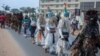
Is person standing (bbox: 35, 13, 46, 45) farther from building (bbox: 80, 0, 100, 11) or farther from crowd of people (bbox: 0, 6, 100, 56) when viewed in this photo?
building (bbox: 80, 0, 100, 11)

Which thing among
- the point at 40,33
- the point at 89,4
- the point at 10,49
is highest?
the point at 40,33

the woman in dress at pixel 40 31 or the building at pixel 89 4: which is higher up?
the woman in dress at pixel 40 31

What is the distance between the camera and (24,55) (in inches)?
540

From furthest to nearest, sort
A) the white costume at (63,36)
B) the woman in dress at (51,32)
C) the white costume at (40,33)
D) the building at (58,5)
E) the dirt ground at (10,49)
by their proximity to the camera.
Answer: the building at (58,5), the white costume at (40,33), the woman in dress at (51,32), the dirt ground at (10,49), the white costume at (63,36)

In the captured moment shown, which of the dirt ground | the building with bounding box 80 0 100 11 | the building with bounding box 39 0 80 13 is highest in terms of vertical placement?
the dirt ground

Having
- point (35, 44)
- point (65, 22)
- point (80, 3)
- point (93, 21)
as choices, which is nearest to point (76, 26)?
point (35, 44)

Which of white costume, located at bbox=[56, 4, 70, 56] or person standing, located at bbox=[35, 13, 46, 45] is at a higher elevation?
white costume, located at bbox=[56, 4, 70, 56]

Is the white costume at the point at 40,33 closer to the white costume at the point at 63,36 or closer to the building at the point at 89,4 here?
the white costume at the point at 63,36

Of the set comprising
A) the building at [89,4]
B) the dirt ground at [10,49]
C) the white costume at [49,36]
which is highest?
the white costume at [49,36]

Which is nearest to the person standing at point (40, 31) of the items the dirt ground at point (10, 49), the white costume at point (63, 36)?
the dirt ground at point (10, 49)

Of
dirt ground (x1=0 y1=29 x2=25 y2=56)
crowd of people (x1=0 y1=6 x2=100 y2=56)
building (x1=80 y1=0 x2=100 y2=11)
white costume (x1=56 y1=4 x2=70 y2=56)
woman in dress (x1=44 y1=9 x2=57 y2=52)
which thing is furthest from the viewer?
building (x1=80 y1=0 x2=100 y2=11)

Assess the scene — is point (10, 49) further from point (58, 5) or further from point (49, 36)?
point (58, 5)

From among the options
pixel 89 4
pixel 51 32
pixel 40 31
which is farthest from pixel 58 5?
pixel 51 32

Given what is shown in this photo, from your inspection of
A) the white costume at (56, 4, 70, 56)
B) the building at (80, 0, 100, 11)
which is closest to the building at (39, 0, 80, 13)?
the building at (80, 0, 100, 11)
